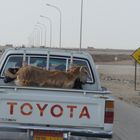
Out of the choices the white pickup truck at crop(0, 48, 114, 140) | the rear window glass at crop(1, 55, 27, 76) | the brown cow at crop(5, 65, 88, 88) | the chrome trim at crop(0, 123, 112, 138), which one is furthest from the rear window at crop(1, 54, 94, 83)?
the chrome trim at crop(0, 123, 112, 138)

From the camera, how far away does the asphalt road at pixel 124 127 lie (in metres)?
10.2

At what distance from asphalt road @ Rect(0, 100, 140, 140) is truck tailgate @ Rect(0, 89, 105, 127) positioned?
0.49 meters

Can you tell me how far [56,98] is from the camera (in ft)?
31.0

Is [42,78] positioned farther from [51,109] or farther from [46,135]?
[46,135]

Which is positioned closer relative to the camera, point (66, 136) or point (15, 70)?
point (66, 136)

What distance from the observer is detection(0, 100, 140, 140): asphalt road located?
10172mm

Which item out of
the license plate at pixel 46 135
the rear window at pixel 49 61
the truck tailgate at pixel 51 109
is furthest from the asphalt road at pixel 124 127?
the rear window at pixel 49 61

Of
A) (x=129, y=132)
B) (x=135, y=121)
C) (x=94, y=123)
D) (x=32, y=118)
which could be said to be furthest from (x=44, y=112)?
(x=135, y=121)

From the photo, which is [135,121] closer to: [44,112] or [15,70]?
[15,70]

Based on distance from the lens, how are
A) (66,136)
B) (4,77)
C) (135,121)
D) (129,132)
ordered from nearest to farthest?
1. (66,136)
2. (4,77)
3. (129,132)
4. (135,121)

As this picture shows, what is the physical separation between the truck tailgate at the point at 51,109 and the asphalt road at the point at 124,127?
489 mm

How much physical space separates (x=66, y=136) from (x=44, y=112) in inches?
20.5

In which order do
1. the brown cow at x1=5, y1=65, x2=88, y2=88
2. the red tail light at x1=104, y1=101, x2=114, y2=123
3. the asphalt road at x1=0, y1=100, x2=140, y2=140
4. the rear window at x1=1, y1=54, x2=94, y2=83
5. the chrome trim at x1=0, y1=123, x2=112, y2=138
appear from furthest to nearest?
the rear window at x1=1, y1=54, x2=94, y2=83, the brown cow at x1=5, y1=65, x2=88, y2=88, the asphalt road at x1=0, y1=100, x2=140, y2=140, the red tail light at x1=104, y1=101, x2=114, y2=123, the chrome trim at x1=0, y1=123, x2=112, y2=138

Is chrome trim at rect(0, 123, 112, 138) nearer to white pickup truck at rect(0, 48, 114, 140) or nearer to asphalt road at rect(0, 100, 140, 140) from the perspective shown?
white pickup truck at rect(0, 48, 114, 140)
